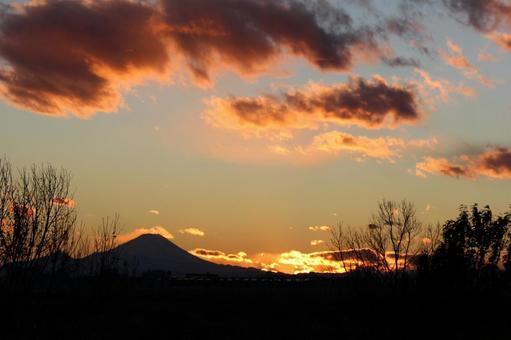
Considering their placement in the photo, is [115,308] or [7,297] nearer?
[7,297]

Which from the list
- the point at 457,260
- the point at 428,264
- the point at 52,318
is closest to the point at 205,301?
the point at 52,318

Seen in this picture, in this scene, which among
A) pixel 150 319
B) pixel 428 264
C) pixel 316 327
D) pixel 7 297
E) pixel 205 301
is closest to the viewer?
pixel 7 297

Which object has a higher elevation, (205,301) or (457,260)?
(457,260)

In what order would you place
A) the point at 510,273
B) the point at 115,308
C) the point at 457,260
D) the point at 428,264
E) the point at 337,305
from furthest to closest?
the point at 510,273 → the point at 457,260 → the point at 428,264 → the point at 337,305 → the point at 115,308

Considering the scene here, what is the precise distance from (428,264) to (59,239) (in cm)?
4599

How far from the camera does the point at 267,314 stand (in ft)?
154

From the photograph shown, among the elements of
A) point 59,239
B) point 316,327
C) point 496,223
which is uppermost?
point 496,223

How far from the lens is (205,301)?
198 feet

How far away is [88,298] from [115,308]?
4.32 meters

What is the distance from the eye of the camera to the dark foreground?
32.8 meters

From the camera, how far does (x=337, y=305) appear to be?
171ft

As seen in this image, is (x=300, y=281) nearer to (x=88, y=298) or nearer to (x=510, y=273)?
(x=510, y=273)

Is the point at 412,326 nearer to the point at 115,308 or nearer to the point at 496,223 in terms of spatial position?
the point at 115,308

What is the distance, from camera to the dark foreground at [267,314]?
32781 mm
